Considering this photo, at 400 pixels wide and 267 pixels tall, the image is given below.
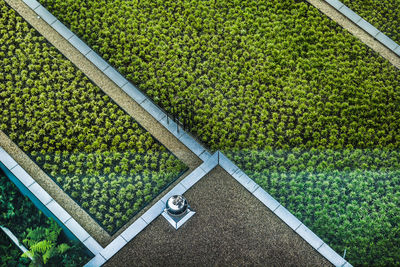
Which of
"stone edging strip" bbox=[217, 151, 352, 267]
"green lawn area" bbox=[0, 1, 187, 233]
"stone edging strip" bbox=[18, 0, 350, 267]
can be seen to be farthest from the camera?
"green lawn area" bbox=[0, 1, 187, 233]

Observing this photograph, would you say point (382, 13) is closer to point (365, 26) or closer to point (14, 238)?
point (365, 26)

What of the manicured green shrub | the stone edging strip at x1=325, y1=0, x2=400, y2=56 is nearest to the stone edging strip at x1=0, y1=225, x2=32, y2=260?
the stone edging strip at x1=325, y1=0, x2=400, y2=56

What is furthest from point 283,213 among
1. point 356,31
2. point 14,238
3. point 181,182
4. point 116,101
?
A: point 356,31

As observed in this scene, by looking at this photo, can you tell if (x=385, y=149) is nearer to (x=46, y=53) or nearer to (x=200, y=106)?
(x=200, y=106)

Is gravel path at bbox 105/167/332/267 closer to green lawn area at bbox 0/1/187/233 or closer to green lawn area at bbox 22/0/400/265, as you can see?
green lawn area at bbox 22/0/400/265

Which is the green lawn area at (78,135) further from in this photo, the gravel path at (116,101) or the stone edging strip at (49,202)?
the stone edging strip at (49,202)

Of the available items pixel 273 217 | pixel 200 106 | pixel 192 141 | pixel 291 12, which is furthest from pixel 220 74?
pixel 273 217
